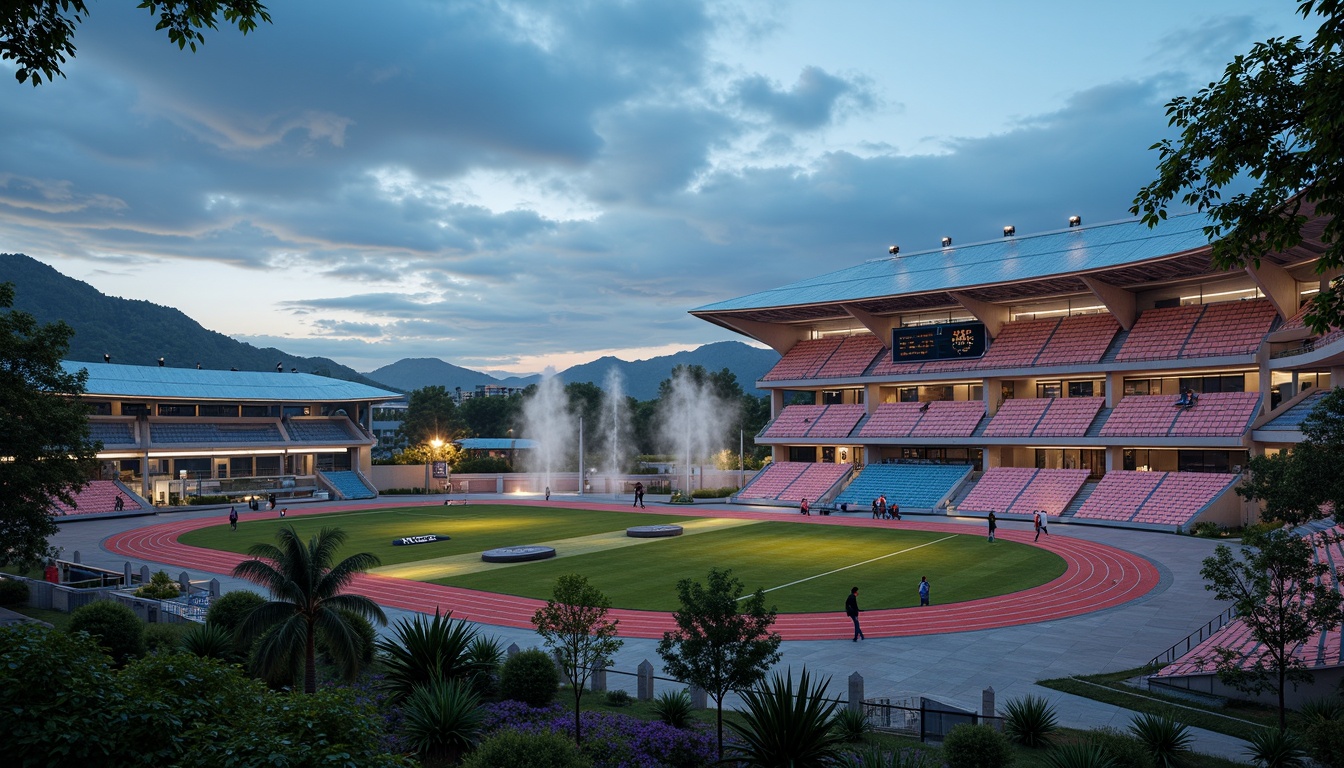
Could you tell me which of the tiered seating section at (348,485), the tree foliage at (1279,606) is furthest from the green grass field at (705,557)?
the tiered seating section at (348,485)

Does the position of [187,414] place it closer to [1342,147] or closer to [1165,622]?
[1165,622]

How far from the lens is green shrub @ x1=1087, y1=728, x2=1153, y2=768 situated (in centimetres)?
1247

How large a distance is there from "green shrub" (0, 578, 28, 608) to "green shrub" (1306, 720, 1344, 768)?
36.4 meters

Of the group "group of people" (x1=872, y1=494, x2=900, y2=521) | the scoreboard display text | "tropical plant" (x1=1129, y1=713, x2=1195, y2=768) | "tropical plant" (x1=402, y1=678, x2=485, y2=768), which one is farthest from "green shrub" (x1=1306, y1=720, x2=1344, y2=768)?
the scoreboard display text

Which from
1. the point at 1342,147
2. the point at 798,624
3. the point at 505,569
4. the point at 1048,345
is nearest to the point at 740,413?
the point at 1048,345

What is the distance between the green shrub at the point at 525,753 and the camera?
10.6 metres

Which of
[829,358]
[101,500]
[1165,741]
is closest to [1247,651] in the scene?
[1165,741]

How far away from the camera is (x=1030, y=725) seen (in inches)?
583

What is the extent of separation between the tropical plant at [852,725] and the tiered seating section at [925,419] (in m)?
48.0

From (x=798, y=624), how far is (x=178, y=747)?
774 inches

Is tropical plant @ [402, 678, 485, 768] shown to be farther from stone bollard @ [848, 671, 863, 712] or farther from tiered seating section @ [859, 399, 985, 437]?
tiered seating section @ [859, 399, 985, 437]

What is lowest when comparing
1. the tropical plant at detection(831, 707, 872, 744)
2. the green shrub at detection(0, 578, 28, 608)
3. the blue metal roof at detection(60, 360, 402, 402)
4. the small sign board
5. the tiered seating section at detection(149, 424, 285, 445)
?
the small sign board

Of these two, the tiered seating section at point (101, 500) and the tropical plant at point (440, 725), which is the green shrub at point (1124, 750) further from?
the tiered seating section at point (101, 500)

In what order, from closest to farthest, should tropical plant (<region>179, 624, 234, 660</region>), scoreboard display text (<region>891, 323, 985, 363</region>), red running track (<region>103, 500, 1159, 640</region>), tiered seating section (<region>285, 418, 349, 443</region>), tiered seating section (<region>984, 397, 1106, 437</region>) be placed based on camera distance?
tropical plant (<region>179, 624, 234, 660</region>) → red running track (<region>103, 500, 1159, 640</region>) → tiered seating section (<region>984, 397, 1106, 437</region>) → scoreboard display text (<region>891, 323, 985, 363</region>) → tiered seating section (<region>285, 418, 349, 443</region>)
